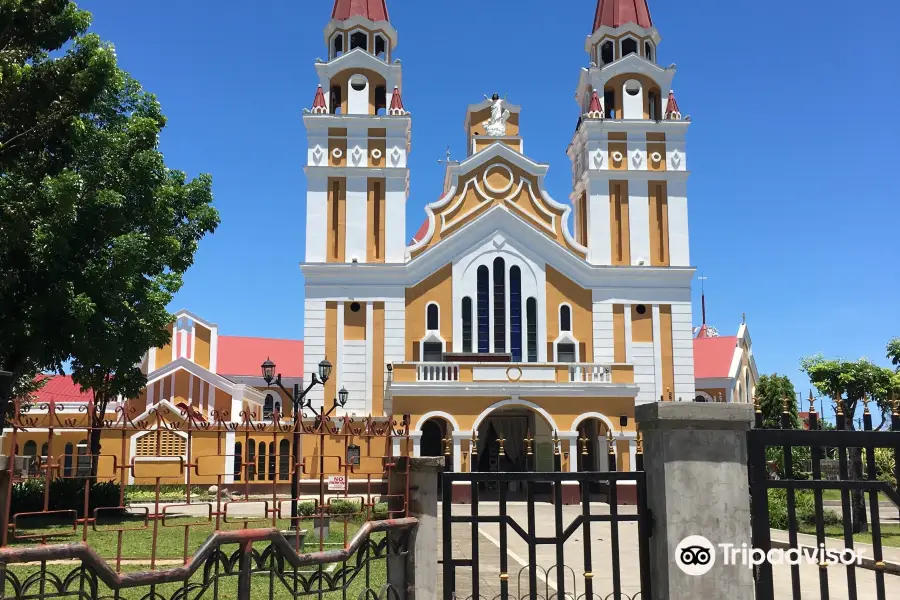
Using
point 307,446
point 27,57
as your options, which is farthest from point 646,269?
point 27,57

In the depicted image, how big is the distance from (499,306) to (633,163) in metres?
7.82

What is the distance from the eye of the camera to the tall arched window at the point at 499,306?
29.3 metres

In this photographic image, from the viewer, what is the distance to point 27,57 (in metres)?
16.8

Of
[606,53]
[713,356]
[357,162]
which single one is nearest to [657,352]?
[606,53]

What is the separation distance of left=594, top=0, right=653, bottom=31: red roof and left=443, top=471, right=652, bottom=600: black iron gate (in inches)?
748

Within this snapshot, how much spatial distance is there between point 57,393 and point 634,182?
28072 mm

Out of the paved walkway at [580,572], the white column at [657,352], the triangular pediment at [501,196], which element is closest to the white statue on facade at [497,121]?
the triangular pediment at [501,196]

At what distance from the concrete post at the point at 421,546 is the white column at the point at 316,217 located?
24187 mm

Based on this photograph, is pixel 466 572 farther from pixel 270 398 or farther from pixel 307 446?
pixel 270 398

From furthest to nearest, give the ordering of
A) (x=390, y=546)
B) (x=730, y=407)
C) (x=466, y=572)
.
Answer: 1. (x=466, y=572)
2. (x=390, y=546)
3. (x=730, y=407)

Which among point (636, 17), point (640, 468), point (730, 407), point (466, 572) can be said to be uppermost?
point (636, 17)

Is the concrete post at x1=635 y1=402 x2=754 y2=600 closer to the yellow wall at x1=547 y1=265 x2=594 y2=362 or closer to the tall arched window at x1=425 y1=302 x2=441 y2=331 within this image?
the tall arched window at x1=425 y1=302 x2=441 y2=331

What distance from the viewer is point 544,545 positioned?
14445 millimetres

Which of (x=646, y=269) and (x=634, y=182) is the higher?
(x=634, y=182)
